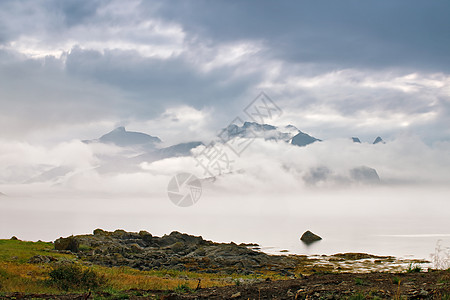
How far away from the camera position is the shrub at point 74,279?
22.1 m

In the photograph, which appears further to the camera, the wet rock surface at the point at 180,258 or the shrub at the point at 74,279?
the wet rock surface at the point at 180,258

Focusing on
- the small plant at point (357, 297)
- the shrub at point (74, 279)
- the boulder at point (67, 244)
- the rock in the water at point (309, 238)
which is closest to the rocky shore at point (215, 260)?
the boulder at point (67, 244)

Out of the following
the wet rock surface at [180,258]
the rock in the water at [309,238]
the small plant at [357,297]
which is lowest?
the wet rock surface at [180,258]

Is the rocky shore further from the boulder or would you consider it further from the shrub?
the shrub

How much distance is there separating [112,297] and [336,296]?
10.0m

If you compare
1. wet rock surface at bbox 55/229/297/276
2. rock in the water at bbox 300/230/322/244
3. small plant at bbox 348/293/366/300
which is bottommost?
wet rock surface at bbox 55/229/297/276

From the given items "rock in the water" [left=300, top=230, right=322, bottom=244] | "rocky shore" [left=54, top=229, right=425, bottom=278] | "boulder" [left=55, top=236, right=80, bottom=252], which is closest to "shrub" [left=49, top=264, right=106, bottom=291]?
"rocky shore" [left=54, top=229, right=425, bottom=278]

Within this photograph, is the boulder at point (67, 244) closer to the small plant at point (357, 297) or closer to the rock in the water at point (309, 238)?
the small plant at point (357, 297)

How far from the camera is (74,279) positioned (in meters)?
22.6

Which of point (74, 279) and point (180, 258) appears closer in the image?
point (74, 279)

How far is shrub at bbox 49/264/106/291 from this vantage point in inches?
869

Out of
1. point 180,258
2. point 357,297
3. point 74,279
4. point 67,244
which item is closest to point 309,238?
point 180,258

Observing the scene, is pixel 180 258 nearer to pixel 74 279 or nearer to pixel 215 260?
pixel 215 260

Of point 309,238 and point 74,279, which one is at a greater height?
point 309,238
